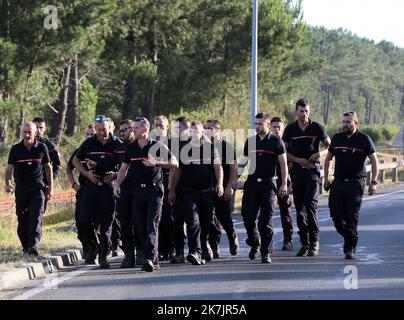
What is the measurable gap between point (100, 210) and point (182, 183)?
1218 millimetres

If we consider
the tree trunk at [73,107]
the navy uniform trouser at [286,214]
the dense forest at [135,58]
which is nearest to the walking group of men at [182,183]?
the navy uniform trouser at [286,214]

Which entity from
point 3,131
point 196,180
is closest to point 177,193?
point 196,180

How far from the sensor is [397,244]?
15859 mm

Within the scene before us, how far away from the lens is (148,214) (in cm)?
1276

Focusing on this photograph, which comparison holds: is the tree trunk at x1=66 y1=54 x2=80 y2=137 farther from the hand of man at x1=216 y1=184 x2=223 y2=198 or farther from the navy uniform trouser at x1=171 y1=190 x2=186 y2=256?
the hand of man at x1=216 y1=184 x2=223 y2=198

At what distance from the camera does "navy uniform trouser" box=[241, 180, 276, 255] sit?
13.4 meters

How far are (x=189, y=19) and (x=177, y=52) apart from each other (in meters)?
1.62

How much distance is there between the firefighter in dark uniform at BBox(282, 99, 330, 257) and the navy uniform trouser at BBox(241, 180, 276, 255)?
0.88 meters

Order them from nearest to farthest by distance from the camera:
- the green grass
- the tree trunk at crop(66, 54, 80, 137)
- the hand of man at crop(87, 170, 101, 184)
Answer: the green grass < the hand of man at crop(87, 170, 101, 184) < the tree trunk at crop(66, 54, 80, 137)

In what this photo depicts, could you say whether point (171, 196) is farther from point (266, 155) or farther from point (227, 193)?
point (266, 155)

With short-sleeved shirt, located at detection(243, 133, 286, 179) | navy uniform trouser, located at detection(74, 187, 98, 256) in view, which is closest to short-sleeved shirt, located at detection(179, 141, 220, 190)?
short-sleeved shirt, located at detection(243, 133, 286, 179)

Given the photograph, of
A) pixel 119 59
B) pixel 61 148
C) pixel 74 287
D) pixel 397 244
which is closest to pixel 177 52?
pixel 119 59

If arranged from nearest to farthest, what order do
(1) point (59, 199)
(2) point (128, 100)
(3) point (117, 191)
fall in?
(3) point (117, 191) → (1) point (59, 199) → (2) point (128, 100)
